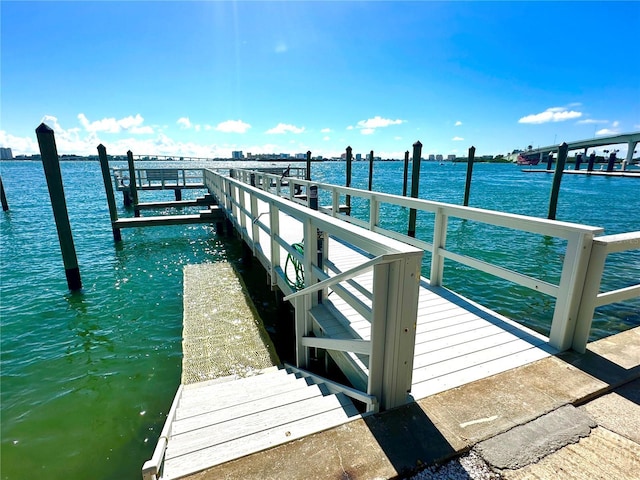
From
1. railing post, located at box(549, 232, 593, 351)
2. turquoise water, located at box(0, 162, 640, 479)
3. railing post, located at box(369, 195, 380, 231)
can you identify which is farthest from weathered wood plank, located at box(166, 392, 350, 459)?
railing post, located at box(369, 195, 380, 231)

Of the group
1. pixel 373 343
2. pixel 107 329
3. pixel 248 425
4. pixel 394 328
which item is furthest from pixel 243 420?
pixel 107 329

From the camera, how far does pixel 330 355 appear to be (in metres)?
3.36

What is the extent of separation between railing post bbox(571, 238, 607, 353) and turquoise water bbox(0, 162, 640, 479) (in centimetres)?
316

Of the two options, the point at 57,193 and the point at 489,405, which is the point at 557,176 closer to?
the point at 489,405

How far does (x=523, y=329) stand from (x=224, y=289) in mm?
5322

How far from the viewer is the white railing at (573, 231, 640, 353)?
107 inches

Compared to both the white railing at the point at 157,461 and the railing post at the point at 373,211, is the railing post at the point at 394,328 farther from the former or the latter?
the railing post at the point at 373,211

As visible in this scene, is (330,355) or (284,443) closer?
(284,443)

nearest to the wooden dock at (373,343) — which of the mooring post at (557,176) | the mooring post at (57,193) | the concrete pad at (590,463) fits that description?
the concrete pad at (590,463)

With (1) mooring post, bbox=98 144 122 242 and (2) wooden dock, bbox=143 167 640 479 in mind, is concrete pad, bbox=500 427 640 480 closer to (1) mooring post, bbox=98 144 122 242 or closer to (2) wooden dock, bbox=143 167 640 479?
(2) wooden dock, bbox=143 167 640 479

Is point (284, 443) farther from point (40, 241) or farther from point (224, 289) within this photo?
point (40, 241)

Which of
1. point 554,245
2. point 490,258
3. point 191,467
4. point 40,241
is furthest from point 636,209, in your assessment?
point 40,241

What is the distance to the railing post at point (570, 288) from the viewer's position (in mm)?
2764

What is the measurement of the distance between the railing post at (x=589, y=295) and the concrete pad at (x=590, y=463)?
40.3 inches
